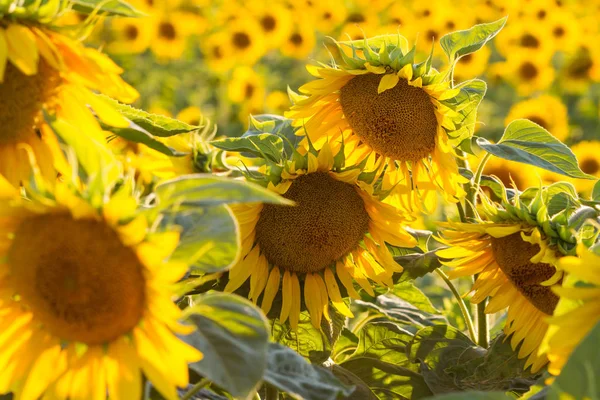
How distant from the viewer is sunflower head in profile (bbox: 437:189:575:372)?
0.95m

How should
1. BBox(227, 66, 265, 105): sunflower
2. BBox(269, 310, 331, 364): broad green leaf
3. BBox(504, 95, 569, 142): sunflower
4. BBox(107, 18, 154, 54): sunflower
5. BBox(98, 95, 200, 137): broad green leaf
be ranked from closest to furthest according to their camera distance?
1. BBox(98, 95, 200, 137): broad green leaf
2. BBox(269, 310, 331, 364): broad green leaf
3. BBox(504, 95, 569, 142): sunflower
4. BBox(227, 66, 265, 105): sunflower
5. BBox(107, 18, 154, 54): sunflower

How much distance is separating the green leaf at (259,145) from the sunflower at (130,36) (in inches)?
116

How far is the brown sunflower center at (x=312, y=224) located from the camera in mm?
1014

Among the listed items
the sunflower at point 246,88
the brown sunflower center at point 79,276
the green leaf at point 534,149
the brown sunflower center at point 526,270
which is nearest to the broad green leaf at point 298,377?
the brown sunflower center at point 79,276

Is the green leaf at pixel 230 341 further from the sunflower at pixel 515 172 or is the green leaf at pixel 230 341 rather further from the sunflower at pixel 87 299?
the sunflower at pixel 515 172

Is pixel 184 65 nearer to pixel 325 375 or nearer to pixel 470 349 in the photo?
pixel 470 349

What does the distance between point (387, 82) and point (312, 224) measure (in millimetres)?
209

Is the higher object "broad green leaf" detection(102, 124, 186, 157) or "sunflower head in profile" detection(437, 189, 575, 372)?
"broad green leaf" detection(102, 124, 186, 157)

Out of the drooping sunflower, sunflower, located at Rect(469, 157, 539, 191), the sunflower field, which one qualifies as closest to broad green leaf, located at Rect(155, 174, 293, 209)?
the sunflower field

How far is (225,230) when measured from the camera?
0.68 metres

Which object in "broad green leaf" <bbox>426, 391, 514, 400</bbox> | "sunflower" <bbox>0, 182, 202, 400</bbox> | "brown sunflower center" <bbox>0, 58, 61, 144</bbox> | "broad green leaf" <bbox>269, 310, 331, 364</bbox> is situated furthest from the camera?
"broad green leaf" <bbox>269, 310, 331, 364</bbox>

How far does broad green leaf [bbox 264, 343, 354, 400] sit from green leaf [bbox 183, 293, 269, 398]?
46 mm

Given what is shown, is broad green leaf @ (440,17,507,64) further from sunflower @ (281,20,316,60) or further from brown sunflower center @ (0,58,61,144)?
sunflower @ (281,20,316,60)

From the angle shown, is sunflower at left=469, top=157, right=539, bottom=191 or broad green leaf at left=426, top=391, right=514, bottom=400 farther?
sunflower at left=469, top=157, right=539, bottom=191
